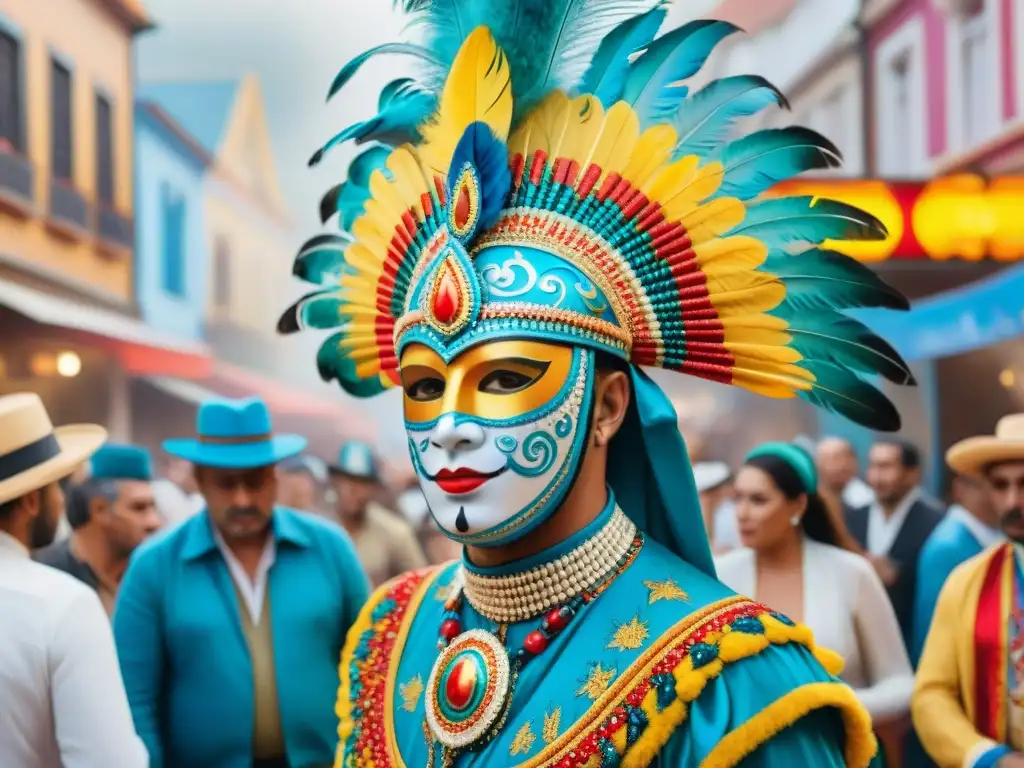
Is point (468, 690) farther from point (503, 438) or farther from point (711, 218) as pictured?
point (711, 218)

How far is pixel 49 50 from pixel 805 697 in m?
7.21

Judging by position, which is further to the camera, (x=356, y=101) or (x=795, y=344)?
(x=356, y=101)

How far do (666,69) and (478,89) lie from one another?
0.34m

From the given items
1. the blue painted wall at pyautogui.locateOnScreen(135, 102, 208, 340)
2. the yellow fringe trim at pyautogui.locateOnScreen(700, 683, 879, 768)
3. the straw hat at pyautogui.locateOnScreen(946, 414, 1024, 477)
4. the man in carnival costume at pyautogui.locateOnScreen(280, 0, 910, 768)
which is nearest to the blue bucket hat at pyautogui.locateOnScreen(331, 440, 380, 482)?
the blue painted wall at pyautogui.locateOnScreen(135, 102, 208, 340)

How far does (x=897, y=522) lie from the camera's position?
18.8ft

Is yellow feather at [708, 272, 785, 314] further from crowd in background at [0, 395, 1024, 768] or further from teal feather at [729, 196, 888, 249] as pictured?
crowd in background at [0, 395, 1024, 768]

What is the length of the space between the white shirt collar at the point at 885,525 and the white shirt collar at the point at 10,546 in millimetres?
4020

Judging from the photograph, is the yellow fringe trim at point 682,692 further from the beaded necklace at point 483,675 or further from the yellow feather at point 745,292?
the yellow feather at point 745,292

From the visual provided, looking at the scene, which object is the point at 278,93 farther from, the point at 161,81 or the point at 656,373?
the point at 656,373

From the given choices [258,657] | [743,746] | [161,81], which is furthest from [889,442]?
[161,81]

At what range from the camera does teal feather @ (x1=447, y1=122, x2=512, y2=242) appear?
6.78ft

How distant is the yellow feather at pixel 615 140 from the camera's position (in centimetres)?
211

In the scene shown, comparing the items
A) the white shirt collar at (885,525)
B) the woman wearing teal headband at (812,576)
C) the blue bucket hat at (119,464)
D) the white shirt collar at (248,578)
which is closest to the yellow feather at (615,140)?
the white shirt collar at (248,578)

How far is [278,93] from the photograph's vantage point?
8398 millimetres
